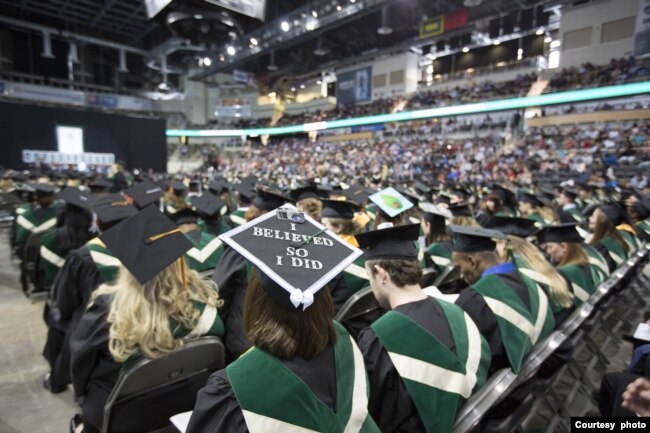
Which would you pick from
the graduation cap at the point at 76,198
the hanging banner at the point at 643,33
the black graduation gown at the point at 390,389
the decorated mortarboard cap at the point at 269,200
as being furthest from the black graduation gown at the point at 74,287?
the hanging banner at the point at 643,33

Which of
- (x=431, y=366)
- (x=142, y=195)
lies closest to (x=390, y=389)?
(x=431, y=366)

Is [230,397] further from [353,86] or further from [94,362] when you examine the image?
[353,86]

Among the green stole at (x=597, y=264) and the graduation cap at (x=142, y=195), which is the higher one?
the graduation cap at (x=142, y=195)

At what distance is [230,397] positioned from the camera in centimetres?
96

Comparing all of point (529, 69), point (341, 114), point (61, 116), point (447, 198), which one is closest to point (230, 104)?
point (341, 114)

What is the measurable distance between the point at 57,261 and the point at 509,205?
689cm

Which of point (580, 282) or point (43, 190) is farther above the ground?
point (43, 190)

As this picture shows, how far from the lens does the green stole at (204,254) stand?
3.13 metres

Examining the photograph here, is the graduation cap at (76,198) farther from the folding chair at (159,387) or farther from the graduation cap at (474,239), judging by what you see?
the graduation cap at (474,239)

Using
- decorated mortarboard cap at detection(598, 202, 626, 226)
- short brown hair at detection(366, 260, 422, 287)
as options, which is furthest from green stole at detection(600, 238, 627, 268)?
short brown hair at detection(366, 260, 422, 287)

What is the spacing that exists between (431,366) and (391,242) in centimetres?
63

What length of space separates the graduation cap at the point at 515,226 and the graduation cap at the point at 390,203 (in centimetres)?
85

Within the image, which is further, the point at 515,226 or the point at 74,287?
the point at 515,226

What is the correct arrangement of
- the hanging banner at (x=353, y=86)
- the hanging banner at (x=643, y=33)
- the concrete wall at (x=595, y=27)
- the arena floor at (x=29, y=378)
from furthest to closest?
the hanging banner at (x=353, y=86)
the concrete wall at (x=595, y=27)
the hanging banner at (x=643, y=33)
the arena floor at (x=29, y=378)
